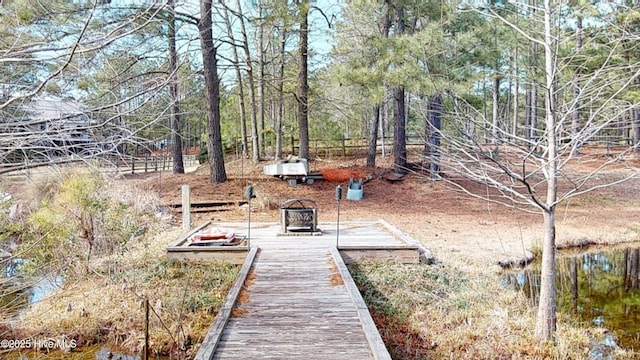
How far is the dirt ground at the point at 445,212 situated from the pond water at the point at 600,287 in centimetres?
56

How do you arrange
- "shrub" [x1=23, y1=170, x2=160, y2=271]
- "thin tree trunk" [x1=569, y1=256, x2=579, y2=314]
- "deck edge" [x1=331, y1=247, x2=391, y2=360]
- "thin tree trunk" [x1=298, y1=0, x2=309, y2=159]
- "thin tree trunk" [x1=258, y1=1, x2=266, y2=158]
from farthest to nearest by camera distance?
1. "thin tree trunk" [x1=298, y1=0, x2=309, y2=159]
2. "thin tree trunk" [x1=258, y1=1, x2=266, y2=158]
3. "thin tree trunk" [x1=569, y1=256, x2=579, y2=314]
4. "shrub" [x1=23, y1=170, x2=160, y2=271]
5. "deck edge" [x1=331, y1=247, x2=391, y2=360]

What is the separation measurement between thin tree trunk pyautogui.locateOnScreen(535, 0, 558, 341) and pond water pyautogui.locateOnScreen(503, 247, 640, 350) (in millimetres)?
1037

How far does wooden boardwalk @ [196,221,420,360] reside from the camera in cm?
345

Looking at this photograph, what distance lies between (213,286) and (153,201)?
5.23 m

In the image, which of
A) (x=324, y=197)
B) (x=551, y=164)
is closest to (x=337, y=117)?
(x=324, y=197)

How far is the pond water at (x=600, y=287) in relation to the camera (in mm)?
5258

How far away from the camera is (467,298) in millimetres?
5457

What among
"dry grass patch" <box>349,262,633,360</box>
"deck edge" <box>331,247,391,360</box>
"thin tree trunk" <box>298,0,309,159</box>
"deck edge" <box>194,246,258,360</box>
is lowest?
"dry grass patch" <box>349,262,633,360</box>

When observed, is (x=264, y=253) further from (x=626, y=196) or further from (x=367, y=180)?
(x=626, y=196)

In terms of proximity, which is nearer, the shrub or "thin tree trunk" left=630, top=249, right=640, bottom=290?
the shrub

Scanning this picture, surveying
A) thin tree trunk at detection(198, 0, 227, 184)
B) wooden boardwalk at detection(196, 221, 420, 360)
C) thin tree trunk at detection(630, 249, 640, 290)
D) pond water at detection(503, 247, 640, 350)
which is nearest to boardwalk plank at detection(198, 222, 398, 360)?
wooden boardwalk at detection(196, 221, 420, 360)

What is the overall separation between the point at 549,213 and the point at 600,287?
3429 mm

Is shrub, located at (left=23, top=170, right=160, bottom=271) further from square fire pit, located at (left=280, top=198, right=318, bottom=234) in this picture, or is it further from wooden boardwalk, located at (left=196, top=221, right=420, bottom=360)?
square fire pit, located at (left=280, top=198, right=318, bottom=234)

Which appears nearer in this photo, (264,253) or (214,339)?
(214,339)
